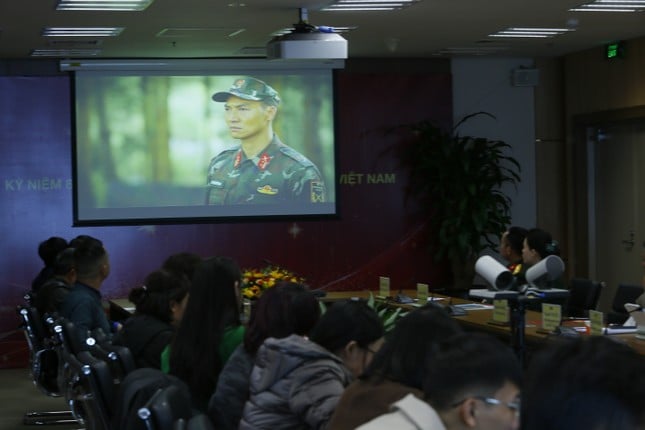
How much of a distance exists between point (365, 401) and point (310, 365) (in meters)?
0.61

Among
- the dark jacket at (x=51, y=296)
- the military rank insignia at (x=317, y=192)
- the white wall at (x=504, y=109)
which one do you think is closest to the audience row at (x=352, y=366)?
the dark jacket at (x=51, y=296)

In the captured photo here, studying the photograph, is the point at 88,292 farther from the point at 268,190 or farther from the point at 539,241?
the point at 268,190

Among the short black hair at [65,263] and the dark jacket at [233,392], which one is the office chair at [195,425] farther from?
the short black hair at [65,263]

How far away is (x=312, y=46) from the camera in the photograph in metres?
7.20

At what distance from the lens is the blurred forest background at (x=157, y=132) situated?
33.1 feet

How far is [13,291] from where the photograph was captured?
1005cm

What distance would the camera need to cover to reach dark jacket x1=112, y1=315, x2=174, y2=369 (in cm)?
481

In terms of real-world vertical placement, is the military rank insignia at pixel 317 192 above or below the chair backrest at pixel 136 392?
above

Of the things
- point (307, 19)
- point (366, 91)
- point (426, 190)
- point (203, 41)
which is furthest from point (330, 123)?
point (307, 19)

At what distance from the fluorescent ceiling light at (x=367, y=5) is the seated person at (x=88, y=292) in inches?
93.1

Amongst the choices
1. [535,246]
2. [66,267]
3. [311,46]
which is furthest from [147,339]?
[535,246]

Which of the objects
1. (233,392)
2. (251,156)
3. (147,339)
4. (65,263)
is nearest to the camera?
(233,392)

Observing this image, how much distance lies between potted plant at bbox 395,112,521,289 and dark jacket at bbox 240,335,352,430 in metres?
7.12

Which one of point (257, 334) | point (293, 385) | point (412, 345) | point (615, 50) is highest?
point (615, 50)
